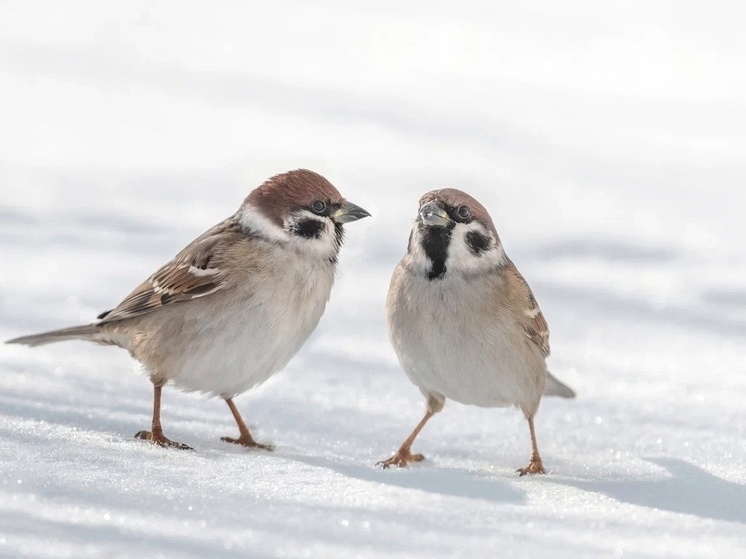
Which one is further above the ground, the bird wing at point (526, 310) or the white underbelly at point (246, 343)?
the bird wing at point (526, 310)

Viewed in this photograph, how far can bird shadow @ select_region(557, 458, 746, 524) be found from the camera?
3.74m

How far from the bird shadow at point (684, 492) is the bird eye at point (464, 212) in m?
1.04

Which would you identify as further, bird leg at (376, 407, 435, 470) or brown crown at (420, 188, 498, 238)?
brown crown at (420, 188, 498, 238)

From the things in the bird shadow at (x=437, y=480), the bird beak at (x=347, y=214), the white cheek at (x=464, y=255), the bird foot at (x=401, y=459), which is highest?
the bird beak at (x=347, y=214)

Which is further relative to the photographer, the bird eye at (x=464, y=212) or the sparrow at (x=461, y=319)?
the bird eye at (x=464, y=212)

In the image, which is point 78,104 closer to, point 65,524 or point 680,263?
point 680,263

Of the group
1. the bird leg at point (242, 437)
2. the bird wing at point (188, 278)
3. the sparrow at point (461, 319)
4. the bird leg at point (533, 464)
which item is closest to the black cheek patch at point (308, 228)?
the bird wing at point (188, 278)

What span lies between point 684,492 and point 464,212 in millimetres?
1303

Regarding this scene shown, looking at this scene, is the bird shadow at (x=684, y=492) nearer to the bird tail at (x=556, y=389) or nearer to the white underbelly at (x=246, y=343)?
the bird tail at (x=556, y=389)

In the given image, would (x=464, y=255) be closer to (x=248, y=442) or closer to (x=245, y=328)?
(x=245, y=328)

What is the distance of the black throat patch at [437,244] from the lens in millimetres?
4625

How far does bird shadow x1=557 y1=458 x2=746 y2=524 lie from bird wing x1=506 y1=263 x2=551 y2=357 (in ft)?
2.32

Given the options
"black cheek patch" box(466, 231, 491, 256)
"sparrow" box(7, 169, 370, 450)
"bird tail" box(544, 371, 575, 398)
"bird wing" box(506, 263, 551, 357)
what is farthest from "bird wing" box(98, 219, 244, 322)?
"bird tail" box(544, 371, 575, 398)

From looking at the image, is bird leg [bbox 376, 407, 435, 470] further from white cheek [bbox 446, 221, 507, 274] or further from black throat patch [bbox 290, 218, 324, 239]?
black throat patch [bbox 290, 218, 324, 239]
